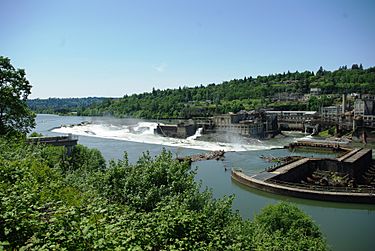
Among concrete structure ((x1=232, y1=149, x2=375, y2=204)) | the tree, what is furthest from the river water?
the tree

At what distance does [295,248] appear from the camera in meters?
9.51

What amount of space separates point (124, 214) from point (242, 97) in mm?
126076

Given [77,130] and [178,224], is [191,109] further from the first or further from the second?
[178,224]

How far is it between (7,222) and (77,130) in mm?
74834

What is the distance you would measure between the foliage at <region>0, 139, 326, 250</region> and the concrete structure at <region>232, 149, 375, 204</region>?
975cm

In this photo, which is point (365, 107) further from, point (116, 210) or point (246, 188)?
point (116, 210)

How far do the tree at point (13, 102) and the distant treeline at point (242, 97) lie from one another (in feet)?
274

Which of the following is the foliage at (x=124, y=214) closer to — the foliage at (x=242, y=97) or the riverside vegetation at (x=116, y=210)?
the riverside vegetation at (x=116, y=210)

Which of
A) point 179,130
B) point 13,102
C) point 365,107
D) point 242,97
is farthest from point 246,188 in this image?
point 242,97

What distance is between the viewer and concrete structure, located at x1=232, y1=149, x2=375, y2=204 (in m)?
23.7

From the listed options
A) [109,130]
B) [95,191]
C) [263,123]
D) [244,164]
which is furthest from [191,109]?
[95,191]

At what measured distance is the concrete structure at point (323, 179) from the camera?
77.8 feet

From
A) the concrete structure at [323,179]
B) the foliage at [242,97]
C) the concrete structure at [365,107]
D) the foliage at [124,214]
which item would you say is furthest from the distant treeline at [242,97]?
the foliage at [124,214]

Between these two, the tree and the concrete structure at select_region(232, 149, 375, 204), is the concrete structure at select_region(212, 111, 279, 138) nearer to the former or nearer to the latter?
the concrete structure at select_region(232, 149, 375, 204)
